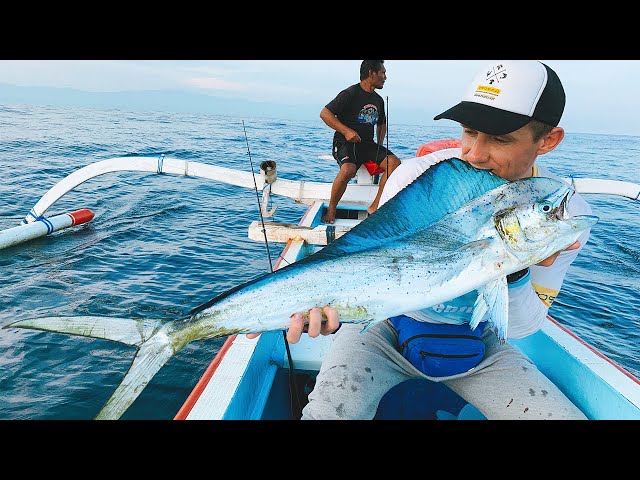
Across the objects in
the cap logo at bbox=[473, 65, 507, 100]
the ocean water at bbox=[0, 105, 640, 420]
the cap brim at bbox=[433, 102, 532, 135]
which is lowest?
the ocean water at bbox=[0, 105, 640, 420]

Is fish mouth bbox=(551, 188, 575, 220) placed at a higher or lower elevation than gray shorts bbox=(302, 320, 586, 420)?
higher

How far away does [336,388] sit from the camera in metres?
2.13

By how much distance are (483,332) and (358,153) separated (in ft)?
18.8

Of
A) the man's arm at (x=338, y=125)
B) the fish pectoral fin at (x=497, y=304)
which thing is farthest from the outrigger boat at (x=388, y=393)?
the man's arm at (x=338, y=125)

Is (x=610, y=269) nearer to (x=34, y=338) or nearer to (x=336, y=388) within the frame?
(x=336, y=388)

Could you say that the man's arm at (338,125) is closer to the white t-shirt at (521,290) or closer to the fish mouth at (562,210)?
the white t-shirt at (521,290)

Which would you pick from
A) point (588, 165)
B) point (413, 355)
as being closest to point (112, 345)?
point (413, 355)

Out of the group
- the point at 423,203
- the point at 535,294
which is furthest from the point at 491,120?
the point at 535,294

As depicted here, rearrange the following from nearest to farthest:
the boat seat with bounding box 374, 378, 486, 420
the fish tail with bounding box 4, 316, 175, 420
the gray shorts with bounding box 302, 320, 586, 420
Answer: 1. the fish tail with bounding box 4, 316, 175, 420
2. the gray shorts with bounding box 302, 320, 586, 420
3. the boat seat with bounding box 374, 378, 486, 420

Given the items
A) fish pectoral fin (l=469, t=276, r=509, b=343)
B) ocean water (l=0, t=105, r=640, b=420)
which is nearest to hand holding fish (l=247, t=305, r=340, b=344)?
fish pectoral fin (l=469, t=276, r=509, b=343)

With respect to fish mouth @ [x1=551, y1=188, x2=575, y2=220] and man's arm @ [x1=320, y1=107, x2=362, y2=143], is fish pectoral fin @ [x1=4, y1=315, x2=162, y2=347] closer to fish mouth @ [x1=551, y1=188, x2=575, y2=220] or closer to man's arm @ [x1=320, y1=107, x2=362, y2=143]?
fish mouth @ [x1=551, y1=188, x2=575, y2=220]

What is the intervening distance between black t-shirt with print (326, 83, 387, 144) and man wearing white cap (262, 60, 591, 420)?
5.36m

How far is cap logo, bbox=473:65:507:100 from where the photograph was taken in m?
2.04

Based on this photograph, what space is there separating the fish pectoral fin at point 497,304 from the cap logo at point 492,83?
87cm
